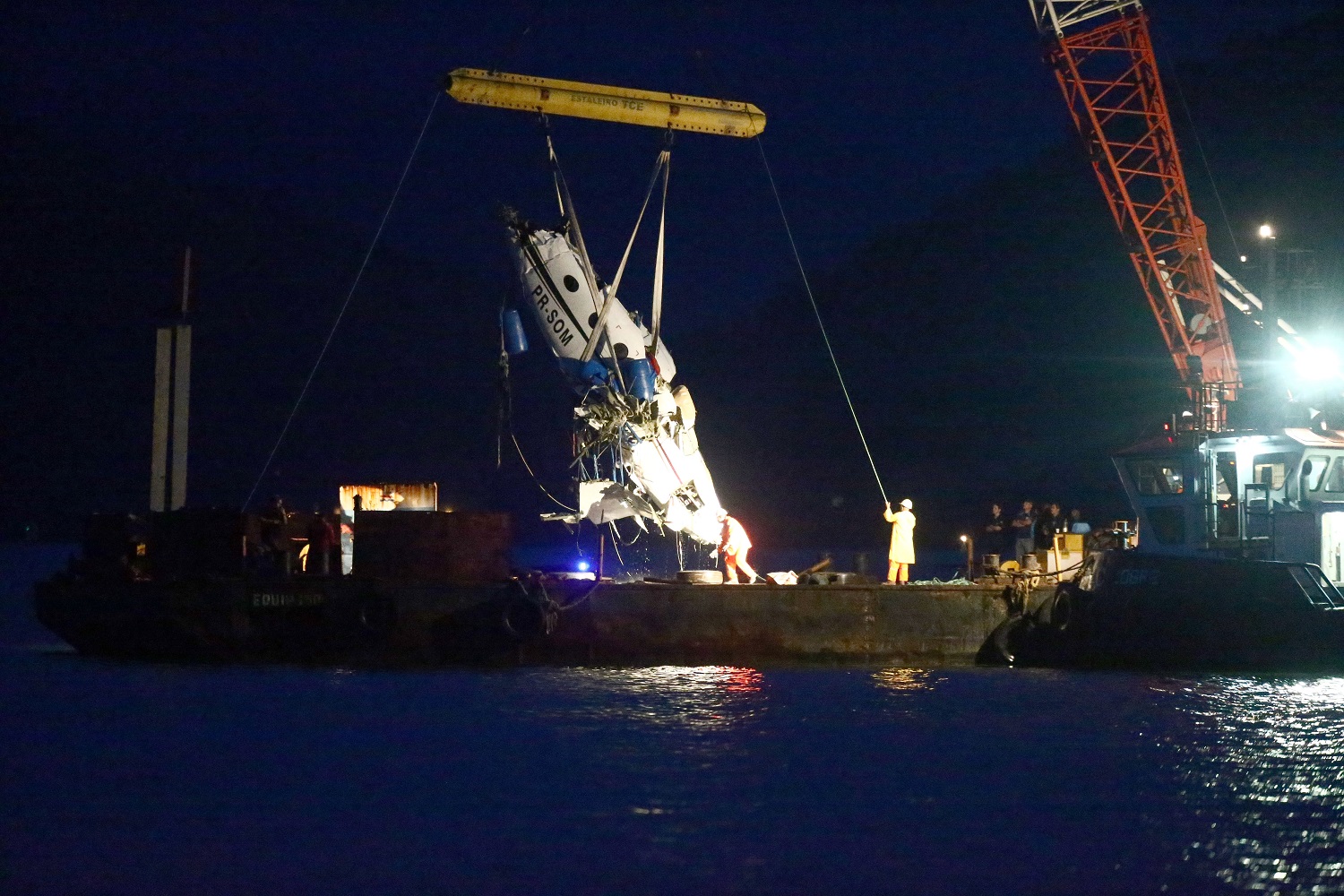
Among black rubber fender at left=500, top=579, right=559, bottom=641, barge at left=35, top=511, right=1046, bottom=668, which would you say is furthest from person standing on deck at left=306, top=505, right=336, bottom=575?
black rubber fender at left=500, top=579, right=559, bottom=641

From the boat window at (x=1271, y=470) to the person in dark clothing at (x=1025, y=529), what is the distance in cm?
343

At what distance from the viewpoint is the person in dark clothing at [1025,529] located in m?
22.4

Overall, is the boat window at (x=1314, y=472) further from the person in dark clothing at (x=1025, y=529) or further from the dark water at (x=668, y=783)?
the person in dark clothing at (x=1025, y=529)

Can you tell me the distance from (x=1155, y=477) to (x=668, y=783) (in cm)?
1225

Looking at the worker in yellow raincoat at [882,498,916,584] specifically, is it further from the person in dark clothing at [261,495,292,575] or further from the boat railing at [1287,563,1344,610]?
the person in dark clothing at [261,495,292,575]

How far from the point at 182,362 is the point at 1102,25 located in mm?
19535

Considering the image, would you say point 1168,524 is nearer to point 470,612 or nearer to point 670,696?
point 670,696

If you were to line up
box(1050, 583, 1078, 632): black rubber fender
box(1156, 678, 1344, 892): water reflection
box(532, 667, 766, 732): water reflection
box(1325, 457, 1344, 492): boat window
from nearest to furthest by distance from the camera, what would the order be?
box(1156, 678, 1344, 892): water reflection < box(532, 667, 766, 732): water reflection < box(1325, 457, 1344, 492): boat window < box(1050, 583, 1078, 632): black rubber fender

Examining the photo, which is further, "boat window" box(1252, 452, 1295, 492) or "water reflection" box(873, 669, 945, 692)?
"boat window" box(1252, 452, 1295, 492)

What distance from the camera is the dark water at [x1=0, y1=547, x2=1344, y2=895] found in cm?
973

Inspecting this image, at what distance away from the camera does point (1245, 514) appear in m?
21.0

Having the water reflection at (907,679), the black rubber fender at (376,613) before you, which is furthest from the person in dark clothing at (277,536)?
the water reflection at (907,679)

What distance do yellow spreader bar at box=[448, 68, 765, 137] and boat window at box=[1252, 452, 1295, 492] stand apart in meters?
9.33

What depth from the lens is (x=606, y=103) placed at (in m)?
21.3
